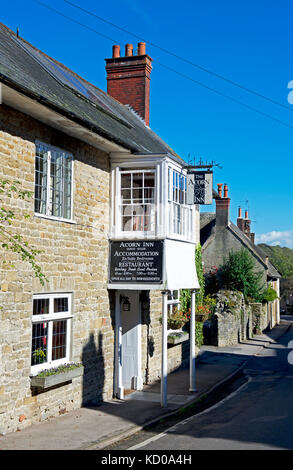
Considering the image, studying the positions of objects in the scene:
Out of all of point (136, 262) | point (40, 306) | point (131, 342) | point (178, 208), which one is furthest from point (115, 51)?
point (40, 306)

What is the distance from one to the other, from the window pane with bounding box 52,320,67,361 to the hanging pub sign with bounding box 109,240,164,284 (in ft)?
7.09

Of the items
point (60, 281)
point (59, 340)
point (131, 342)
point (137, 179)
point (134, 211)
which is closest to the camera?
point (60, 281)

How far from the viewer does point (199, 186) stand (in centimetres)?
1402

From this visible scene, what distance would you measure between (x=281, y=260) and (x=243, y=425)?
85887 millimetres

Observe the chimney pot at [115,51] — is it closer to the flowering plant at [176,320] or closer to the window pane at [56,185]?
the flowering plant at [176,320]

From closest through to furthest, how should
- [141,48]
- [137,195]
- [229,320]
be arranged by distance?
[137,195]
[141,48]
[229,320]

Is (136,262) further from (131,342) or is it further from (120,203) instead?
(131,342)

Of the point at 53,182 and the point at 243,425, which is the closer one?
the point at 243,425

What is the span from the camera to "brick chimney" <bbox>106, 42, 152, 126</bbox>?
20.6m

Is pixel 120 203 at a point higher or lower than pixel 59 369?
higher

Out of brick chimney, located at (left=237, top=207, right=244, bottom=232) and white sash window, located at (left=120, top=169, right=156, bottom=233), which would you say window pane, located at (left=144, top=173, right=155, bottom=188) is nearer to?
white sash window, located at (left=120, top=169, right=156, bottom=233)

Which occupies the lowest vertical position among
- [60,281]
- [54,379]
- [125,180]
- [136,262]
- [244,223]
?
[54,379]

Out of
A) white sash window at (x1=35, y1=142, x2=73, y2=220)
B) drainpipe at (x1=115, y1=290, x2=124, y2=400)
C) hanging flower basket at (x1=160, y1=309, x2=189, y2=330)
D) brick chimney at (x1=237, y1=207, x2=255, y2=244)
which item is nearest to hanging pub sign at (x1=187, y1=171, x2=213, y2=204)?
drainpipe at (x1=115, y1=290, x2=124, y2=400)

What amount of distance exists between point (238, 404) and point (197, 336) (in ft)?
24.6
